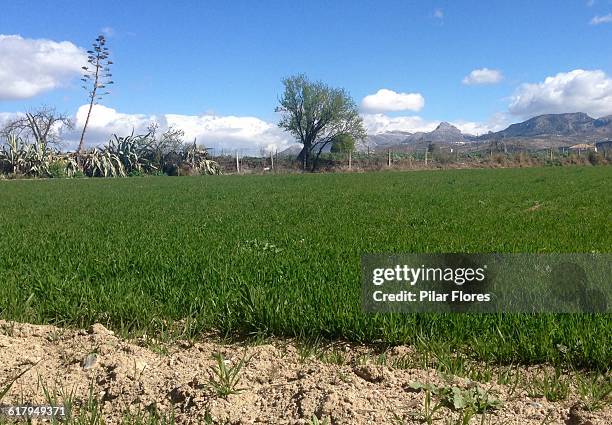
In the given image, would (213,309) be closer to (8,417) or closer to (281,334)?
(281,334)

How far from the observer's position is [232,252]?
241 inches

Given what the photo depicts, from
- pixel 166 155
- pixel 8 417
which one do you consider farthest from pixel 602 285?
pixel 166 155

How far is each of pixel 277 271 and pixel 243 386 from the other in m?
2.34

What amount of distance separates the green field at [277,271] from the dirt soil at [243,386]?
0.30 metres

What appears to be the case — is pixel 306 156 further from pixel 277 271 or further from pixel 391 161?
pixel 277 271

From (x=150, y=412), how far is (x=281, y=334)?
56.6 inches

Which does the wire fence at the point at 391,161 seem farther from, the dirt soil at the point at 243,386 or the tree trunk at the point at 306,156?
the dirt soil at the point at 243,386

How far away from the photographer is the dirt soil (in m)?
2.33

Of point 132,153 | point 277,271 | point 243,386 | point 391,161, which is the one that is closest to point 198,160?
point 132,153

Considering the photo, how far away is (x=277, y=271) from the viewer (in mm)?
4969

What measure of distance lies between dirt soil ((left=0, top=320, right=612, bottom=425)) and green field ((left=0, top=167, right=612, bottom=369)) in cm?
30

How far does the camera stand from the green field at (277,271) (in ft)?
11.1

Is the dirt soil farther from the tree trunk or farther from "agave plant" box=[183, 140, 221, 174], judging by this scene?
the tree trunk

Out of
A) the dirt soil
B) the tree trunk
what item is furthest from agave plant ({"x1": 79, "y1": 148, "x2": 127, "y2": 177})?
the dirt soil
